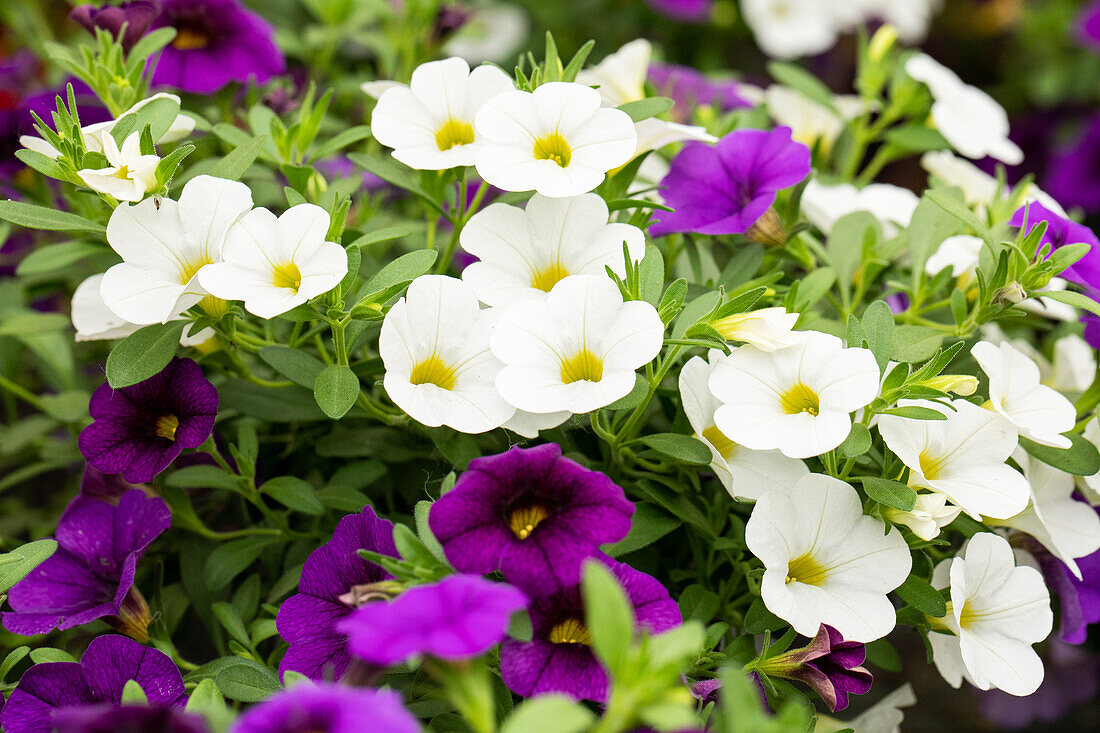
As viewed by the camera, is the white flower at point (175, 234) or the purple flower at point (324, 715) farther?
the white flower at point (175, 234)

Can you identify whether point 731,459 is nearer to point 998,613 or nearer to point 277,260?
point 998,613

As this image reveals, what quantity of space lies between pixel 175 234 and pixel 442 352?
19 centimetres

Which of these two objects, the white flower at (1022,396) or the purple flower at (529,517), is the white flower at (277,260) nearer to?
the purple flower at (529,517)

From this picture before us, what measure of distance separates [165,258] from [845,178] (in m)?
0.70

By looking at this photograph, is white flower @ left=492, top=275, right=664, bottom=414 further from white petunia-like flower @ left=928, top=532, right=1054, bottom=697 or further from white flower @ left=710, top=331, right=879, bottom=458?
white petunia-like flower @ left=928, top=532, right=1054, bottom=697

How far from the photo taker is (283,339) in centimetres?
76

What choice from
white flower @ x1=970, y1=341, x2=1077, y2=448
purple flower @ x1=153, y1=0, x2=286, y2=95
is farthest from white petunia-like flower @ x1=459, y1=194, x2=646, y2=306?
purple flower @ x1=153, y1=0, x2=286, y2=95

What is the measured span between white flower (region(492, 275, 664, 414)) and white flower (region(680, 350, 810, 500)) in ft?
0.23

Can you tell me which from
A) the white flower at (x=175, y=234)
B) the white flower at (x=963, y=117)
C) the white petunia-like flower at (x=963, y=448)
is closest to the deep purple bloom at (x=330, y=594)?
the white flower at (x=175, y=234)

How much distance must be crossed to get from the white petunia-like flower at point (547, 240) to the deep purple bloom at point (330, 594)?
7.4 inches

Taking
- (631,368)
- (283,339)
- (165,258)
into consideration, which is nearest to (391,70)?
(283,339)

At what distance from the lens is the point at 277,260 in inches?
22.7

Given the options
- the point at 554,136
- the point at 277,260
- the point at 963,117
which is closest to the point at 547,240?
the point at 554,136

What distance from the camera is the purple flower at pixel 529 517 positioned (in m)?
0.49
